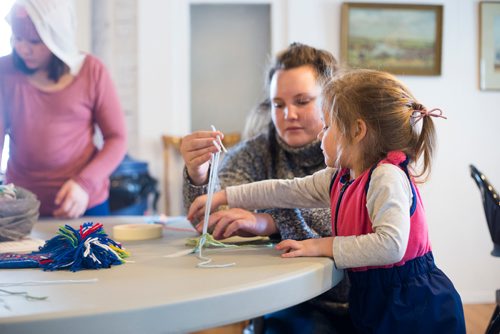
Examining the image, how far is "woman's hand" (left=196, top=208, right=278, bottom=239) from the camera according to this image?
107 cm

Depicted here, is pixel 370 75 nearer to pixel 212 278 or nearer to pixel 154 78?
pixel 212 278

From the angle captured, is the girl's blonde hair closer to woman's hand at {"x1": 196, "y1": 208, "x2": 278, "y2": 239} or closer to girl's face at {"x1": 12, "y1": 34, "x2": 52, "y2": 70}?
woman's hand at {"x1": 196, "y1": 208, "x2": 278, "y2": 239}

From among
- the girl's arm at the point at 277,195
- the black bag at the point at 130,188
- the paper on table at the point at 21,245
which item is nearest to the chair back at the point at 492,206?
the girl's arm at the point at 277,195

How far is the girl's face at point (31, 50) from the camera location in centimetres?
150

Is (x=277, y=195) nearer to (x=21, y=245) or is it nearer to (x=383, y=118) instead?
(x=383, y=118)

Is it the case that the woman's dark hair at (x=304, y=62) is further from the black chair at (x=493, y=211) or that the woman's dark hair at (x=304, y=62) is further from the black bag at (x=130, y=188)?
the black bag at (x=130, y=188)

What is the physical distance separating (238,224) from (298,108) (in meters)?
0.36

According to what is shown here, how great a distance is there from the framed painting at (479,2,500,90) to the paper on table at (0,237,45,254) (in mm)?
3011

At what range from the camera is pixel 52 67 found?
1587mm

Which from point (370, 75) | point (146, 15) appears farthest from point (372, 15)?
point (370, 75)

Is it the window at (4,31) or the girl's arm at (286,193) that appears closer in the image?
the girl's arm at (286,193)

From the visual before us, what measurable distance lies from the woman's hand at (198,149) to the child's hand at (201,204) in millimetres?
63

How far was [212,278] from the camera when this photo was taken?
0.76 metres

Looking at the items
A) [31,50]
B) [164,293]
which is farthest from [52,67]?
[164,293]
